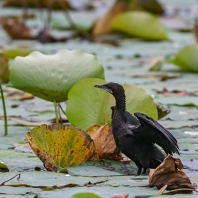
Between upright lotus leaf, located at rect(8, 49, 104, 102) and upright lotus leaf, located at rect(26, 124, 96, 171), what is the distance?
52cm

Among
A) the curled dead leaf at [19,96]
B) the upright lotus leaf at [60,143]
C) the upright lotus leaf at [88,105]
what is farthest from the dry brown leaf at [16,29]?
the upright lotus leaf at [60,143]

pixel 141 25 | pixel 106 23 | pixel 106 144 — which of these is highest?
pixel 106 144

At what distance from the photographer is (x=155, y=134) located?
7.03 ft

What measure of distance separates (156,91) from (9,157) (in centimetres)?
162

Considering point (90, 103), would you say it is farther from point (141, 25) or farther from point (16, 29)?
point (16, 29)

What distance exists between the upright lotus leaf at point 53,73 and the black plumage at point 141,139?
1.54ft

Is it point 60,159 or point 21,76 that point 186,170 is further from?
point 21,76

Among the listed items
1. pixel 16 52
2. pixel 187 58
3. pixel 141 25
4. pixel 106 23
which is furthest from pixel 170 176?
pixel 106 23

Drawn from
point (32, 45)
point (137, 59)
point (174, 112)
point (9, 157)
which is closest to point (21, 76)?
point (9, 157)

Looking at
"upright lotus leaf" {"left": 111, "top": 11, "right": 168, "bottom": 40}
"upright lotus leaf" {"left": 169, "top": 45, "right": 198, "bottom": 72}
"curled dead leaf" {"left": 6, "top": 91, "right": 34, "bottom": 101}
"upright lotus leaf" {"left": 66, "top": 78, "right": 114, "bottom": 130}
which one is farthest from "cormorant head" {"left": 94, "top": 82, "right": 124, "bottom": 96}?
"upright lotus leaf" {"left": 111, "top": 11, "right": 168, "bottom": 40}

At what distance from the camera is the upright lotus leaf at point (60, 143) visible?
86.6 inches

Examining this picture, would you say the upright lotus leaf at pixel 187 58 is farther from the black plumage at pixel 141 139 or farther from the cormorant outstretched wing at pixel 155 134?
the cormorant outstretched wing at pixel 155 134

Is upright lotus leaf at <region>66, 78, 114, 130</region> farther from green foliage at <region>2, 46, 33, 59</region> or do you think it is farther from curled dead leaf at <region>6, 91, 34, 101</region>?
green foliage at <region>2, 46, 33, 59</region>

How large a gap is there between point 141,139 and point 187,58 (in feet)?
7.57
